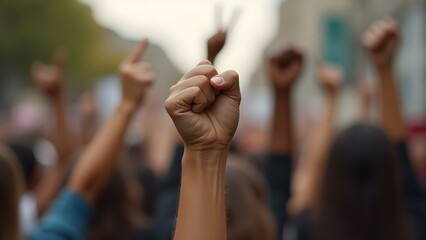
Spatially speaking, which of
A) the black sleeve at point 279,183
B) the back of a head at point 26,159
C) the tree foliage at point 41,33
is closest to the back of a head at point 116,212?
the black sleeve at point 279,183

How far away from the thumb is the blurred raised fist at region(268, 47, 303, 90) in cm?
180

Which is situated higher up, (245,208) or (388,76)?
(388,76)

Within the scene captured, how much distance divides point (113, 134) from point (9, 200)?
0.62 m

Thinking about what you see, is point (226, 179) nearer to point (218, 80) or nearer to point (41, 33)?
point (218, 80)

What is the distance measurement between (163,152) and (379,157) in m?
4.24

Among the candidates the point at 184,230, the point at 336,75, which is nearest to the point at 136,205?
the point at 336,75

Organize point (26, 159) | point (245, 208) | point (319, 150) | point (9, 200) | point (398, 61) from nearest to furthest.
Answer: point (9, 200)
point (245, 208)
point (319, 150)
point (26, 159)
point (398, 61)

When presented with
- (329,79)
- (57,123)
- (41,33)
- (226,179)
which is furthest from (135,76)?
(41,33)

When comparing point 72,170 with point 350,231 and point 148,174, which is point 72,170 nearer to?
point 350,231

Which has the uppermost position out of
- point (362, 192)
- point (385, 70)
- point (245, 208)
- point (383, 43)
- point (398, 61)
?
point (383, 43)

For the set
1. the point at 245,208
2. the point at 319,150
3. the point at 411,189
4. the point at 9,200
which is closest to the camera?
the point at 9,200

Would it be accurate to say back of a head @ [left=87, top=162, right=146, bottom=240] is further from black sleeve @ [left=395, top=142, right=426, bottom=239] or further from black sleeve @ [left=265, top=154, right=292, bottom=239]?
black sleeve @ [left=395, top=142, right=426, bottom=239]

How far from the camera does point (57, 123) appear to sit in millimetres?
4836

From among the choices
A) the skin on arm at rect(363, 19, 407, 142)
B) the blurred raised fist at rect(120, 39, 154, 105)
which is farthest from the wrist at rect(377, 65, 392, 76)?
the blurred raised fist at rect(120, 39, 154, 105)
